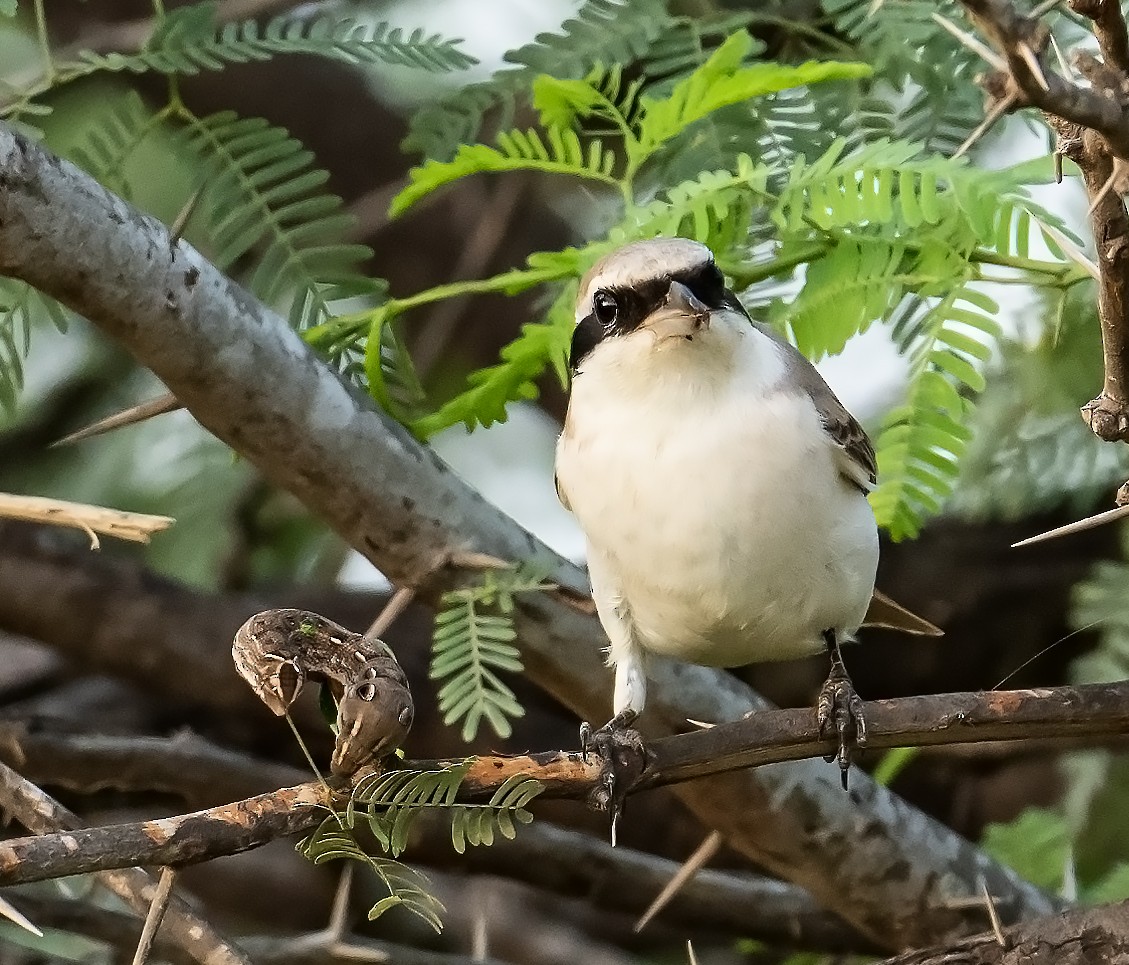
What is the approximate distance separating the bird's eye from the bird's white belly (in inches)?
3.5

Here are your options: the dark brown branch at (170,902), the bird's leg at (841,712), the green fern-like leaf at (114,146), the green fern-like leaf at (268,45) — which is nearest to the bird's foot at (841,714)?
the bird's leg at (841,712)

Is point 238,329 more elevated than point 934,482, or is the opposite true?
point 238,329

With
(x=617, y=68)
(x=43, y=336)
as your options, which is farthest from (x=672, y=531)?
(x=43, y=336)

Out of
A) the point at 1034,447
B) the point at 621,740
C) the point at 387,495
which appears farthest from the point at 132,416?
the point at 1034,447

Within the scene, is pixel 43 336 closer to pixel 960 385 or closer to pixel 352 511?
pixel 352 511

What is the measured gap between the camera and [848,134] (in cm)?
184

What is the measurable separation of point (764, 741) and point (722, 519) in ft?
1.02

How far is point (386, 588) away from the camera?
2457 mm

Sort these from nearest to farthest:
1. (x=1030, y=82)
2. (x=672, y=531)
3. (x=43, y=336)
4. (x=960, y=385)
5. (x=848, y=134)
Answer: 1. (x=1030, y=82)
2. (x=672, y=531)
3. (x=960, y=385)
4. (x=848, y=134)
5. (x=43, y=336)

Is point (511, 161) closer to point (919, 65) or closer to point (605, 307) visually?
point (605, 307)

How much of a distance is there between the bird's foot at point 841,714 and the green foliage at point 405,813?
33cm

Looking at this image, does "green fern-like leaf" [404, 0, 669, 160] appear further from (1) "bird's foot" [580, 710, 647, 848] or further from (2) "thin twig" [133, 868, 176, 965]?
(2) "thin twig" [133, 868, 176, 965]

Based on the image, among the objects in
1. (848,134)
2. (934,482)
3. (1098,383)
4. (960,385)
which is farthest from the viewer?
(1098,383)

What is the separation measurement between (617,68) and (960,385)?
0.58m
